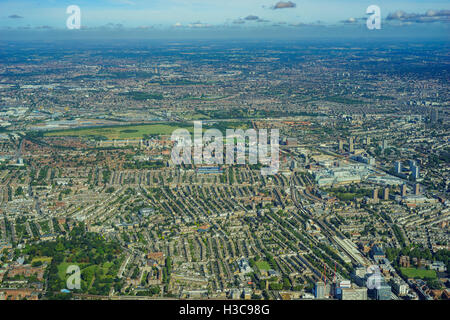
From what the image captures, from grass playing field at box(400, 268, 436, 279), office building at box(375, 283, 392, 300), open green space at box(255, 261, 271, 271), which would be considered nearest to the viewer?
office building at box(375, 283, 392, 300)

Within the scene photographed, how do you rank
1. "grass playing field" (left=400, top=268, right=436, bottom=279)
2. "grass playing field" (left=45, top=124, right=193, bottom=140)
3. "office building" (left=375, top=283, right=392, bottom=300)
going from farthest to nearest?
"grass playing field" (left=45, top=124, right=193, bottom=140) < "grass playing field" (left=400, top=268, right=436, bottom=279) < "office building" (left=375, top=283, right=392, bottom=300)

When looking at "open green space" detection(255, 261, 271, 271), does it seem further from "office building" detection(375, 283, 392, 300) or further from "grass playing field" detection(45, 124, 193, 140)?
"grass playing field" detection(45, 124, 193, 140)

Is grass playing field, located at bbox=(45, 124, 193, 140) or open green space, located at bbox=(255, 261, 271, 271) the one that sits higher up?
grass playing field, located at bbox=(45, 124, 193, 140)

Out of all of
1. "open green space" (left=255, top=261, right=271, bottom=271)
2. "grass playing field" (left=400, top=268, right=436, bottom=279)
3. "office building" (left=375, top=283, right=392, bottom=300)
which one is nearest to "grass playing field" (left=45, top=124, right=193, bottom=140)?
"open green space" (left=255, top=261, right=271, bottom=271)

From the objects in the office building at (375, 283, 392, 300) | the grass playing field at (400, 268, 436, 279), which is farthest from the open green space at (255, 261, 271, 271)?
the grass playing field at (400, 268, 436, 279)

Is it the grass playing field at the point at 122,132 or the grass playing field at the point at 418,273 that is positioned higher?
the grass playing field at the point at 122,132

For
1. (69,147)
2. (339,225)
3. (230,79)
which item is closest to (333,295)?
(339,225)

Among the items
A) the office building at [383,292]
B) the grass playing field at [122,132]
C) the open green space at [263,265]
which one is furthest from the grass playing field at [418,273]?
the grass playing field at [122,132]

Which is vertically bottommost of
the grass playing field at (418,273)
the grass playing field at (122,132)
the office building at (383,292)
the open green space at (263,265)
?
the grass playing field at (418,273)

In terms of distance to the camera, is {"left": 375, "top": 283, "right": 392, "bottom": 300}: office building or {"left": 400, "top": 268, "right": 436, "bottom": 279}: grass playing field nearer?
{"left": 375, "top": 283, "right": 392, "bottom": 300}: office building

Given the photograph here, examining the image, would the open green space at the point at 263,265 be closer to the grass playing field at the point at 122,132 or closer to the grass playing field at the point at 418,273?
the grass playing field at the point at 418,273

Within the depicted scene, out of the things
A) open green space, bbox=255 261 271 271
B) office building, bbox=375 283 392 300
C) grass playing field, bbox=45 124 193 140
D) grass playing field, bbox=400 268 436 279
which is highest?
grass playing field, bbox=45 124 193 140

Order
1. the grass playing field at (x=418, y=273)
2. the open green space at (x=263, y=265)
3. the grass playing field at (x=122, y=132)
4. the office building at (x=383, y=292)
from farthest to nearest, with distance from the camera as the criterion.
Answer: the grass playing field at (x=122, y=132), the open green space at (x=263, y=265), the grass playing field at (x=418, y=273), the office building at (x=383, y=292)
